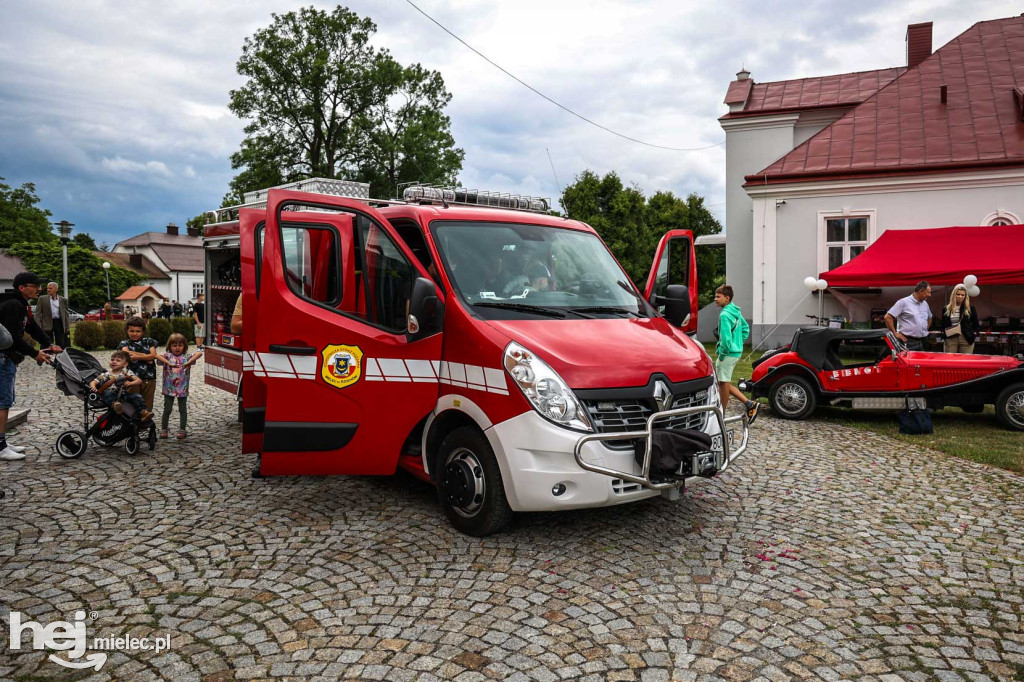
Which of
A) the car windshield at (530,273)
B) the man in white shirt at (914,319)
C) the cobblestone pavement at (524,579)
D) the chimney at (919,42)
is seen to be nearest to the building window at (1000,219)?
the man in white shirt at (914,319)

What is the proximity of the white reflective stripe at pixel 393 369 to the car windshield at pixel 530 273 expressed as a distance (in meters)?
0.69

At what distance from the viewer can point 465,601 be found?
4.05 metres

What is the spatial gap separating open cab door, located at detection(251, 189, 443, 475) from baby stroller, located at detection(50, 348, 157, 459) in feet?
10.3

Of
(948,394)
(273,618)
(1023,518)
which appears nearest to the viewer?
(273,618)

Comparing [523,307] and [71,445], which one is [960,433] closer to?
[523,307]

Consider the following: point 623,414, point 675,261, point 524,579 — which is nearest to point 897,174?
point 675,261

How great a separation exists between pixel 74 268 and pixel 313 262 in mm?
66552

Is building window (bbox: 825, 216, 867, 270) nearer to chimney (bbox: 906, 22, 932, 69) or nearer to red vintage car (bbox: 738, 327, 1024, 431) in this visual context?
chimney (bbox: 906, 22, 932, 69)

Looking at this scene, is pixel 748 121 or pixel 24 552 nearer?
pixel 24 552

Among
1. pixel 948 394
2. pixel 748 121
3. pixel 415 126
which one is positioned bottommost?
pixel 948 394

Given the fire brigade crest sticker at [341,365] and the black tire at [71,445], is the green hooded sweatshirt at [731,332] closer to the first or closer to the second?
the fire brigade crest sticker at [341,365]

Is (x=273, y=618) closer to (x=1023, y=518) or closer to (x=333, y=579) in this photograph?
(x=333, y=579)

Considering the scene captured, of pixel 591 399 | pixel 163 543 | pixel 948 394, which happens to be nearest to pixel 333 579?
pixel 163 543

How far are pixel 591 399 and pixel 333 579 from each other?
1935 millimetres
